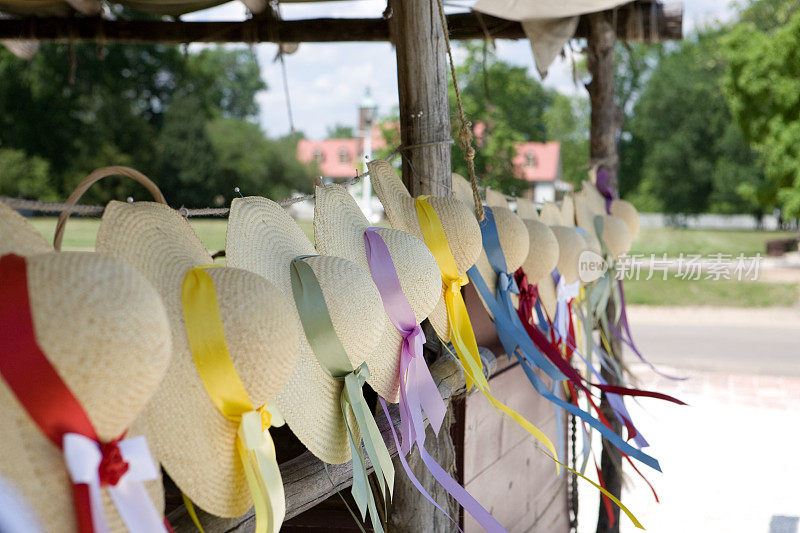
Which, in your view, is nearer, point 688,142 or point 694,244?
point 694,244

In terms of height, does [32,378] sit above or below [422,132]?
below

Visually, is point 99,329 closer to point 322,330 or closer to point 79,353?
point 79,353

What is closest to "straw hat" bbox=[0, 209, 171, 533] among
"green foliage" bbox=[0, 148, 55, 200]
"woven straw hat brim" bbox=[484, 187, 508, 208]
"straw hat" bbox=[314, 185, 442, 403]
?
"straw hat" bbox=[314, 185, 442, 403]

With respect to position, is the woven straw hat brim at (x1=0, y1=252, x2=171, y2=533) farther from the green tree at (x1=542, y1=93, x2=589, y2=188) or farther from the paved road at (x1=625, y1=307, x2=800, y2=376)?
the green tree at (x1=542, y1=93, x2=589, y2=188)

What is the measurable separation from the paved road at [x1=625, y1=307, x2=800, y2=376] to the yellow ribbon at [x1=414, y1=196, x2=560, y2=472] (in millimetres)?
6210

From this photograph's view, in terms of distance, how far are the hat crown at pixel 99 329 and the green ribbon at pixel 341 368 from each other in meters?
0.36

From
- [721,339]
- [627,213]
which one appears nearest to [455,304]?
[627,213]

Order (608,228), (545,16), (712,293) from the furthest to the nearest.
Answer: (712,293)
(545,16)
(608,228)

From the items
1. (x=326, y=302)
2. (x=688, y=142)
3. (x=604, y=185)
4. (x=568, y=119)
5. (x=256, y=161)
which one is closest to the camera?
(x=326, y=302)

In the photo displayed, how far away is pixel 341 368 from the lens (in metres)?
1.06

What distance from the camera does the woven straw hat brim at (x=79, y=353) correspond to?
598 mm

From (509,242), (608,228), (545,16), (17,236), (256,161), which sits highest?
(545,16)

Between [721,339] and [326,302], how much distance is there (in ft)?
28.4

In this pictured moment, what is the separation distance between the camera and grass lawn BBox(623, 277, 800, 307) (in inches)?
443
